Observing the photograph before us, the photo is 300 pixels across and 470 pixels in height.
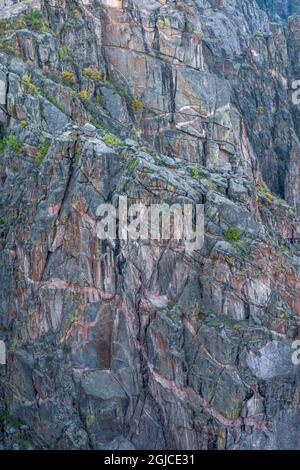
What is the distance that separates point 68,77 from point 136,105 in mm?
5795

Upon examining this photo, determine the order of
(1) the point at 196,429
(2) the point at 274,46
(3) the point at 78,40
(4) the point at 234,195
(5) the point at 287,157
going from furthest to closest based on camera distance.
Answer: (2) the point at 274,46
(5) the point at 287,157
(3) the point at 78,40
(4) the point at 234,195
(1) the point at 196,429

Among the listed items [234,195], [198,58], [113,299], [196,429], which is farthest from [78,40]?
[196,429]

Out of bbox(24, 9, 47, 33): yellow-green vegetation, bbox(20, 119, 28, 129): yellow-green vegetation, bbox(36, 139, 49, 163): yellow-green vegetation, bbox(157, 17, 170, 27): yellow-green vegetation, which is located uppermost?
bbox(157, 17, 170, 27): yellow-green vegetation

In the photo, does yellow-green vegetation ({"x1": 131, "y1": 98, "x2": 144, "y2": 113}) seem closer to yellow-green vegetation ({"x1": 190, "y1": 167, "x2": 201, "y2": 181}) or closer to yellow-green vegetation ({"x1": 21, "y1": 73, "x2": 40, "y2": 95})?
yellow-green vegetation ({"x1": 21, "y1": 73, "x2": 40, "y2": 95})

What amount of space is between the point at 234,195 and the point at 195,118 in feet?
35.6

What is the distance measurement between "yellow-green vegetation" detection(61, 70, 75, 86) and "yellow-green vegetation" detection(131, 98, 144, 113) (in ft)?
16.6

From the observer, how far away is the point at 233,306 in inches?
1553

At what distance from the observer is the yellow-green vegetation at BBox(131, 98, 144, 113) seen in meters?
49.8

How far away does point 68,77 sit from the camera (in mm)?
47906

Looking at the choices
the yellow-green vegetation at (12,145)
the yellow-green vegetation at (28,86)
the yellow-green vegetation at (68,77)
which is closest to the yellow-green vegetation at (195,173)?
the yellow-green vegetation at (12,145)

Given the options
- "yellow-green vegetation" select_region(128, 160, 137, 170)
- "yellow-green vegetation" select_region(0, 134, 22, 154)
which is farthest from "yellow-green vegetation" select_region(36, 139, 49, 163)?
"yellow-green vegetation" select_region(128, 160, 137, 170)

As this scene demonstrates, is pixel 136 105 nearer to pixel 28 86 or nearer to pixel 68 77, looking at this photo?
pixel 68 77

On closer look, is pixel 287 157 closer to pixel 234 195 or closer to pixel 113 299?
pixel 234 195

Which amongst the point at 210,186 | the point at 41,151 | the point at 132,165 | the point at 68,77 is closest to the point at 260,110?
the point at 68,77
